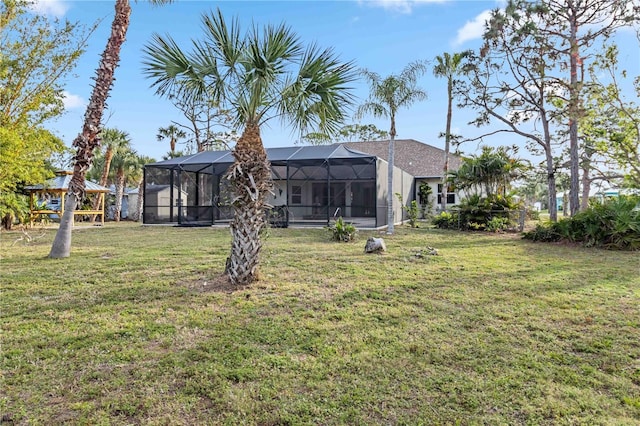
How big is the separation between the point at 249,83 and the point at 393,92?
7904 millimetres

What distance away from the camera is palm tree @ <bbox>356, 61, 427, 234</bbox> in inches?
→ 448

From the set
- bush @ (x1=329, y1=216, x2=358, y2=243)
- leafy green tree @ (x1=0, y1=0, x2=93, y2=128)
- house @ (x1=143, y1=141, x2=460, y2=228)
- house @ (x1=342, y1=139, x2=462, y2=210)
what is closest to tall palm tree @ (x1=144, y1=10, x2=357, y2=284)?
bush @ (x1=329, y1=216, x2=358, y2=243)

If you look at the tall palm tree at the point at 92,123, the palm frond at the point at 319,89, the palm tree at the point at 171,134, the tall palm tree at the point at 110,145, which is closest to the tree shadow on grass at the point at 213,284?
the palm frond at the point at 319,89

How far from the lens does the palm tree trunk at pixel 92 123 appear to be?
23.5 feet

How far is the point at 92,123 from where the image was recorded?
23.8 feet

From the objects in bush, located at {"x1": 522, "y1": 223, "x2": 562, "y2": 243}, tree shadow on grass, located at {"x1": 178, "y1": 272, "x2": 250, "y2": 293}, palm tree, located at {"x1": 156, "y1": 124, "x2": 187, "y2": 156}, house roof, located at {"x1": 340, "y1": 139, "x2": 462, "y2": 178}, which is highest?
palm tree, located at {"x1": 156, "y1": 124, "x2": 187, "y2": 156}

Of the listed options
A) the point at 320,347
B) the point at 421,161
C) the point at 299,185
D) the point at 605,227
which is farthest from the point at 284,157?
the point at 320,347

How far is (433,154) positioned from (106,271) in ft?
71.6

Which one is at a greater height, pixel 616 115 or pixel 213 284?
pixel 616 115

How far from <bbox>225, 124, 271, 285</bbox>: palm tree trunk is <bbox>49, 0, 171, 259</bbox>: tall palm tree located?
4367 mm

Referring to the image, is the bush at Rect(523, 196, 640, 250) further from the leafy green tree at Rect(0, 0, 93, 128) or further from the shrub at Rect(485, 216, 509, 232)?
the leafy green tree at Rect(0, 0, 93, 128)

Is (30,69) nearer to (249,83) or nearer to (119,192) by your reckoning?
(249,83)

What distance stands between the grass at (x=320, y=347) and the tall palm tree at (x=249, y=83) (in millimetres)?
1054

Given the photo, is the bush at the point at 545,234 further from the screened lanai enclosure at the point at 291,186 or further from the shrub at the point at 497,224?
the screened lanai enclosure at the point at 291,186
